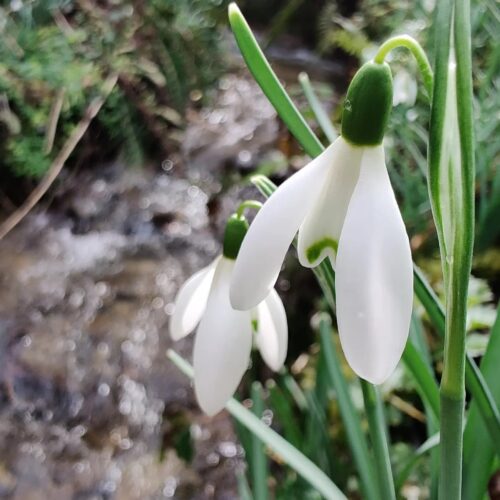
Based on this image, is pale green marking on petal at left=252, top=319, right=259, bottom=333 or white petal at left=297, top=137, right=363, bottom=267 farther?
pale green marking on petal at left=252, top=319, right=259, bottom=333

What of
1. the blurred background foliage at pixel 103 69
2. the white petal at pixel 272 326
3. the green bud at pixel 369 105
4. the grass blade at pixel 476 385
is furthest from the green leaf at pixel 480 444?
the blurred background foliage at pixel 103 69

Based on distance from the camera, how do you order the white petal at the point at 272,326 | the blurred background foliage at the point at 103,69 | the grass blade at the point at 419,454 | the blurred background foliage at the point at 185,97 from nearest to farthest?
the white petal at the point at 272,326
the grass blade at the point at 419,454
the blurred background foliage at the point at 185,97
the blurred background foliage at the point at 103,69

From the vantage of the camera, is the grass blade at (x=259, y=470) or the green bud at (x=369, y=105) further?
the grass blade at (x=259, y=470)

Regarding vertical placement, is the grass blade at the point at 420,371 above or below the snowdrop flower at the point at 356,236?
below

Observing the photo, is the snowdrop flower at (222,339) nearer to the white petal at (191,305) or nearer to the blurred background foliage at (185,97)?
the white petal at (191,305)

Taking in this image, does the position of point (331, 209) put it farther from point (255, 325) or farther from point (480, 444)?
point (480, 444)

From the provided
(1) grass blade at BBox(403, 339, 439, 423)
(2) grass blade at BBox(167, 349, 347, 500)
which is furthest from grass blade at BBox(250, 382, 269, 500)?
(1) grass blade at BBox(403, 339, 439, 423)

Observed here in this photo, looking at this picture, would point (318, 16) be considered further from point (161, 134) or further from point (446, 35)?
point (446, 35)

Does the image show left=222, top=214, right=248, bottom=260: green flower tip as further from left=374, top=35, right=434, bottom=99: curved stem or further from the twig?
the twig
